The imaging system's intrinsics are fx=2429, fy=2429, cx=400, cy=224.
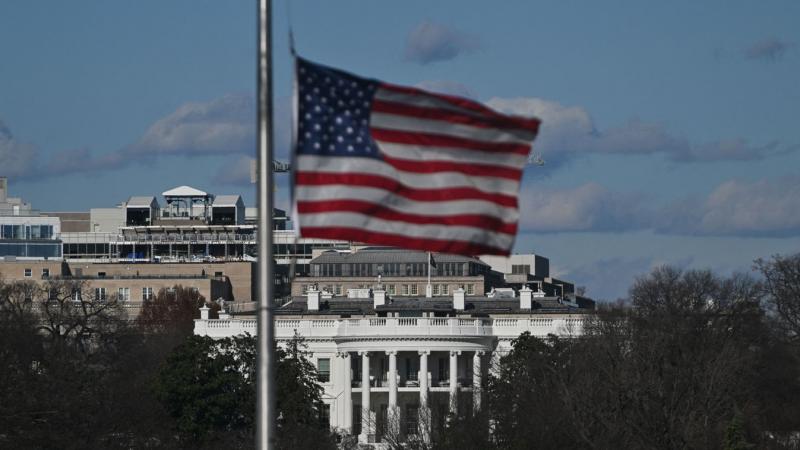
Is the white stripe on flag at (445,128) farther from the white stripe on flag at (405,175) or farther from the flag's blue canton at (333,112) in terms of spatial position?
the white stripe on flag at (405,175)

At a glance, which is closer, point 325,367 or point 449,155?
point 449,155

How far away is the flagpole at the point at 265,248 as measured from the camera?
101ft

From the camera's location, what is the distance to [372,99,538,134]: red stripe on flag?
32.4 m

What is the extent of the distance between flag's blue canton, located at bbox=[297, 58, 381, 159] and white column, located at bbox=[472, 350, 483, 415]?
3280 inches

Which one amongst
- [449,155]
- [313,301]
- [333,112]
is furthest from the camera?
[313,301]

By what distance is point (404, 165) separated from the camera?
3241 cm

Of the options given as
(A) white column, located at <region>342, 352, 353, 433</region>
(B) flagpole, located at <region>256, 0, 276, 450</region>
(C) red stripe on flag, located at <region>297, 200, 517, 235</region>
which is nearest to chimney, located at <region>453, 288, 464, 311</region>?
(A) white column, located at <region>342, 352, 353, 433</region>

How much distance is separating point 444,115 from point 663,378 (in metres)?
76.2

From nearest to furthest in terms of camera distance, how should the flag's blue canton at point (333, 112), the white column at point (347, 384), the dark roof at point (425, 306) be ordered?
the flag's blue canton at point (333, 112), the white column at point (347, 384), the dark roof at point (425, 306)

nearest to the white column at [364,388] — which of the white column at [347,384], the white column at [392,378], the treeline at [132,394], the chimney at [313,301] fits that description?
the white column at [347,384]

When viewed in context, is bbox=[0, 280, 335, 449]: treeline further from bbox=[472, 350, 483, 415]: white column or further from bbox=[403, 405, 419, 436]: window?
bbox=[472, 350, 483, 415]: white column

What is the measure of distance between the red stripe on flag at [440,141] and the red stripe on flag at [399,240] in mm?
1279

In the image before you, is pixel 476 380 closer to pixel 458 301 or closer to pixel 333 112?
pixel 458 301

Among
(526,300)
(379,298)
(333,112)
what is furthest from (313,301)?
(333,112)
